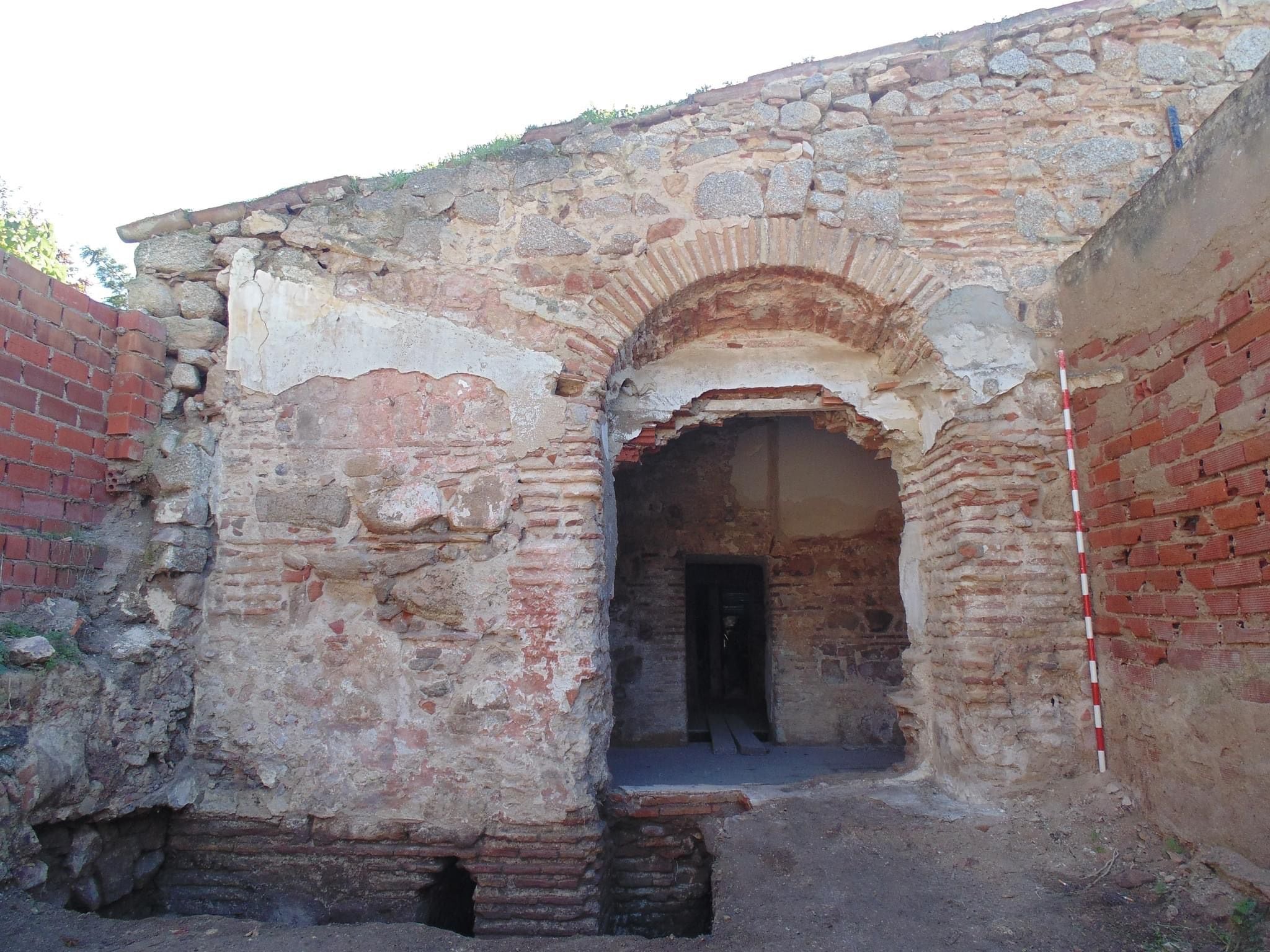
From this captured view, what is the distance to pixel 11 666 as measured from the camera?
10.7 feet

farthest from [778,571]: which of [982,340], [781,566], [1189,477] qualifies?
[1189,477]

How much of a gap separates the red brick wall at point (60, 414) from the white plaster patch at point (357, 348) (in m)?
0.51

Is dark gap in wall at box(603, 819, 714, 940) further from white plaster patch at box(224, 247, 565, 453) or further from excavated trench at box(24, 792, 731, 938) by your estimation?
white plaster patch at box(224, 247, 565, 453)

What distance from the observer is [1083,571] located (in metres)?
3.94

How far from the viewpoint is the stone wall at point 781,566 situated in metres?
7.11

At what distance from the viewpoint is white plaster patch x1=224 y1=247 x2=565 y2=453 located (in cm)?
423

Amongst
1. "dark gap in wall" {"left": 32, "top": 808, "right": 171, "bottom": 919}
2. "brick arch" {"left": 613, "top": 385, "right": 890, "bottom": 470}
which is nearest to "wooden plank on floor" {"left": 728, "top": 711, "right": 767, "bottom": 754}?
"brick arch" {"left": 613, "top": 385, "right": 890, "bottom": 470}

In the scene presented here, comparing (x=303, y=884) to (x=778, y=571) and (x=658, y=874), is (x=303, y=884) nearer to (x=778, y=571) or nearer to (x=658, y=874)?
(x=658, y=874)

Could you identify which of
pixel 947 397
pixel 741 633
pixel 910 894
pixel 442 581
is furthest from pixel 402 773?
pixel 741 633

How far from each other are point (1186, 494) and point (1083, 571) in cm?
84

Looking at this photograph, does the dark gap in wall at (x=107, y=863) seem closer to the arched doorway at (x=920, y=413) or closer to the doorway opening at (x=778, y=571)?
the arched doorway at (x=920, y=413)

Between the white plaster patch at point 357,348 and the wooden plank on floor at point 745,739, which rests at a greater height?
the white plaster patch at point 357,348

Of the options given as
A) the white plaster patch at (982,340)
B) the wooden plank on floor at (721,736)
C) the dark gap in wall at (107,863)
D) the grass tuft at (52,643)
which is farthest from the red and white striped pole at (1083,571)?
the grass tuft at (52,643)

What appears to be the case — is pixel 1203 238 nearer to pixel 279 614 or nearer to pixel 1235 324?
pixel 1235 324
